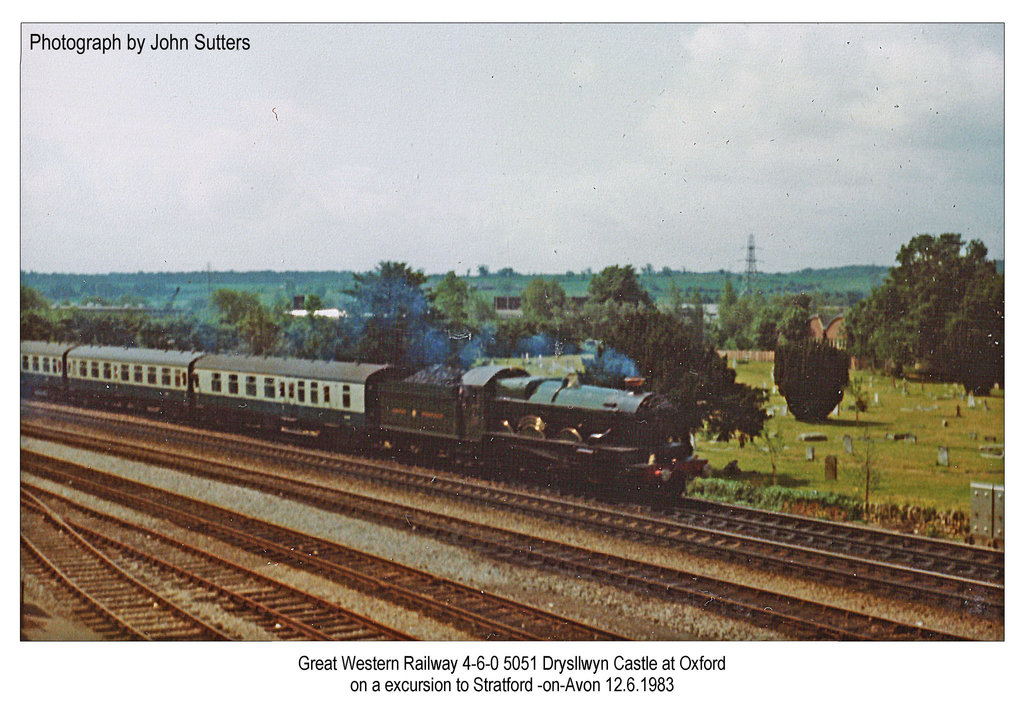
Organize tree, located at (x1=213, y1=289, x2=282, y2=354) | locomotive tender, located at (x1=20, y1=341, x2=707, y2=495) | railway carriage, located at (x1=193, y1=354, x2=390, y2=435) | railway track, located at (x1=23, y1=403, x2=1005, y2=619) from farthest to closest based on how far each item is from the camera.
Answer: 1. railway carriage, located at (x1=193, y1=354, x2=390, y2=435)
2. locomotive tender, located at (x1=20, y1=341, x2=707, y2=495)
3. tree, located at (x1=213, y1=289, x2=282, y2=354)
4. railway track, located at (x1=23, y1=403, x2=1005, y2=619)

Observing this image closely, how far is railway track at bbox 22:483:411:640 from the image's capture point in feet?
22.2

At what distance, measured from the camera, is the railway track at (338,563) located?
664 cm

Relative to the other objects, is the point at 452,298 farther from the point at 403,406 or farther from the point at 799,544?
the point at 799,544

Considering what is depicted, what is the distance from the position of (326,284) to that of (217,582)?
2.96 metres

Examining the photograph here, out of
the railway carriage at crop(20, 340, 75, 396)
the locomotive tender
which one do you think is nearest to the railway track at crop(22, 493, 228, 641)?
the railway carriage at crop(20, 340, 75, 396)

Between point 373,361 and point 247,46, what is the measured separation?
132 inches

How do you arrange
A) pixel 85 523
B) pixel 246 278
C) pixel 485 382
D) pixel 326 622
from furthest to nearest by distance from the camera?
pixel 485 382, pixel 85 523, pixel 246 278, pixel 326 622

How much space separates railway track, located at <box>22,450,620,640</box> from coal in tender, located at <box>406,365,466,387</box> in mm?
2212

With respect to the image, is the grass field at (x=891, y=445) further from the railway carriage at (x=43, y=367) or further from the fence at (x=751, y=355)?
the railway carriage at (x=43, y=367)

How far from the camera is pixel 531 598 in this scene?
6984mm

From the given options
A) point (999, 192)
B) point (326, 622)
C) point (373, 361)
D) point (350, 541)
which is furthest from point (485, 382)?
point (999, 192)

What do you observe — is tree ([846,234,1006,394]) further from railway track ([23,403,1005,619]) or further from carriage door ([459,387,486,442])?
carriage door ([459,387,486,442])

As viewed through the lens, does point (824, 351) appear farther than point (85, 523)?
No

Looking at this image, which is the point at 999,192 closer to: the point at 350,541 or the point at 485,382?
the point at 485,382
